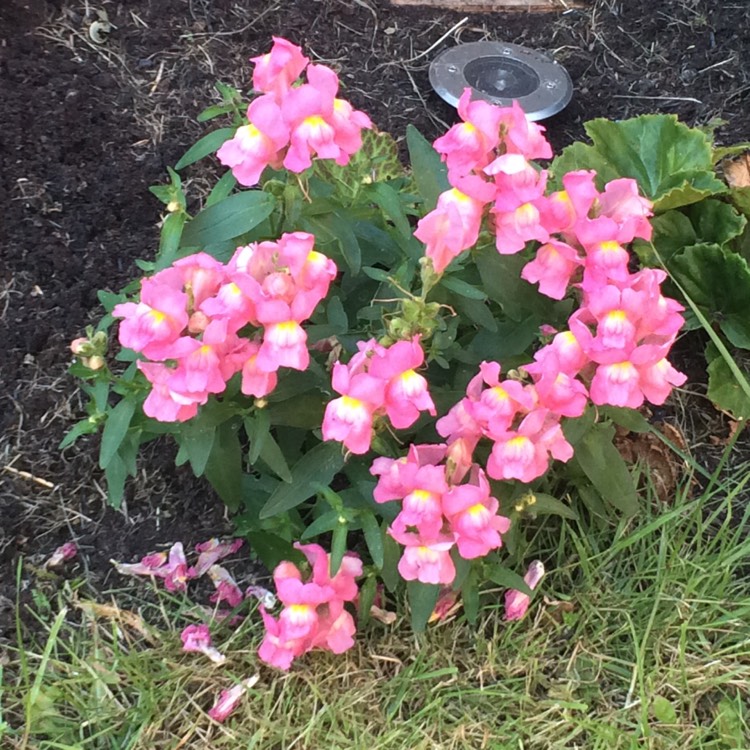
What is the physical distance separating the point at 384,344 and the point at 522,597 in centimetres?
73

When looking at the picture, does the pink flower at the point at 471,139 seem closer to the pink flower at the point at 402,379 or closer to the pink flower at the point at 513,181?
the pink flower at the point at 513,181

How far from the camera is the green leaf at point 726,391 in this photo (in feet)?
6.29

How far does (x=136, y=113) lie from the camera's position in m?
2.43

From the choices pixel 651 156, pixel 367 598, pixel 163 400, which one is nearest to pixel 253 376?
pixel 163 400

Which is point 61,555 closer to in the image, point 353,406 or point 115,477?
point 115,477

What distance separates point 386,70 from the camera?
2.74m

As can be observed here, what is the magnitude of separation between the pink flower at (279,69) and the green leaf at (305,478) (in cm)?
58

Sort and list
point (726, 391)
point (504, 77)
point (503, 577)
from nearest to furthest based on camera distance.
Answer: point (503, 577)
point (726, 391)
point (504, 77)

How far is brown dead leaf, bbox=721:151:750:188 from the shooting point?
7.48ft

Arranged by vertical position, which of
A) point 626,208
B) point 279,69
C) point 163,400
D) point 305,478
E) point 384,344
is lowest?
point 305,478

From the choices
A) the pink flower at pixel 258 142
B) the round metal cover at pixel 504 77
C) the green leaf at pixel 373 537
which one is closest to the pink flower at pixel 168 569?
the green leaf at pixel 373 537

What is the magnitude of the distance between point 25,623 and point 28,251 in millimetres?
928

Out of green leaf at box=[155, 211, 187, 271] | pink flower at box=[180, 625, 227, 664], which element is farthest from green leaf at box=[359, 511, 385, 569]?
green leaf at box=[155, 211, 187, 271]

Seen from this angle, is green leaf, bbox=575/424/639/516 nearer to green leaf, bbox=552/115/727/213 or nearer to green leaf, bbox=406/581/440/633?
green leaf, bbox=406/581/440/633
